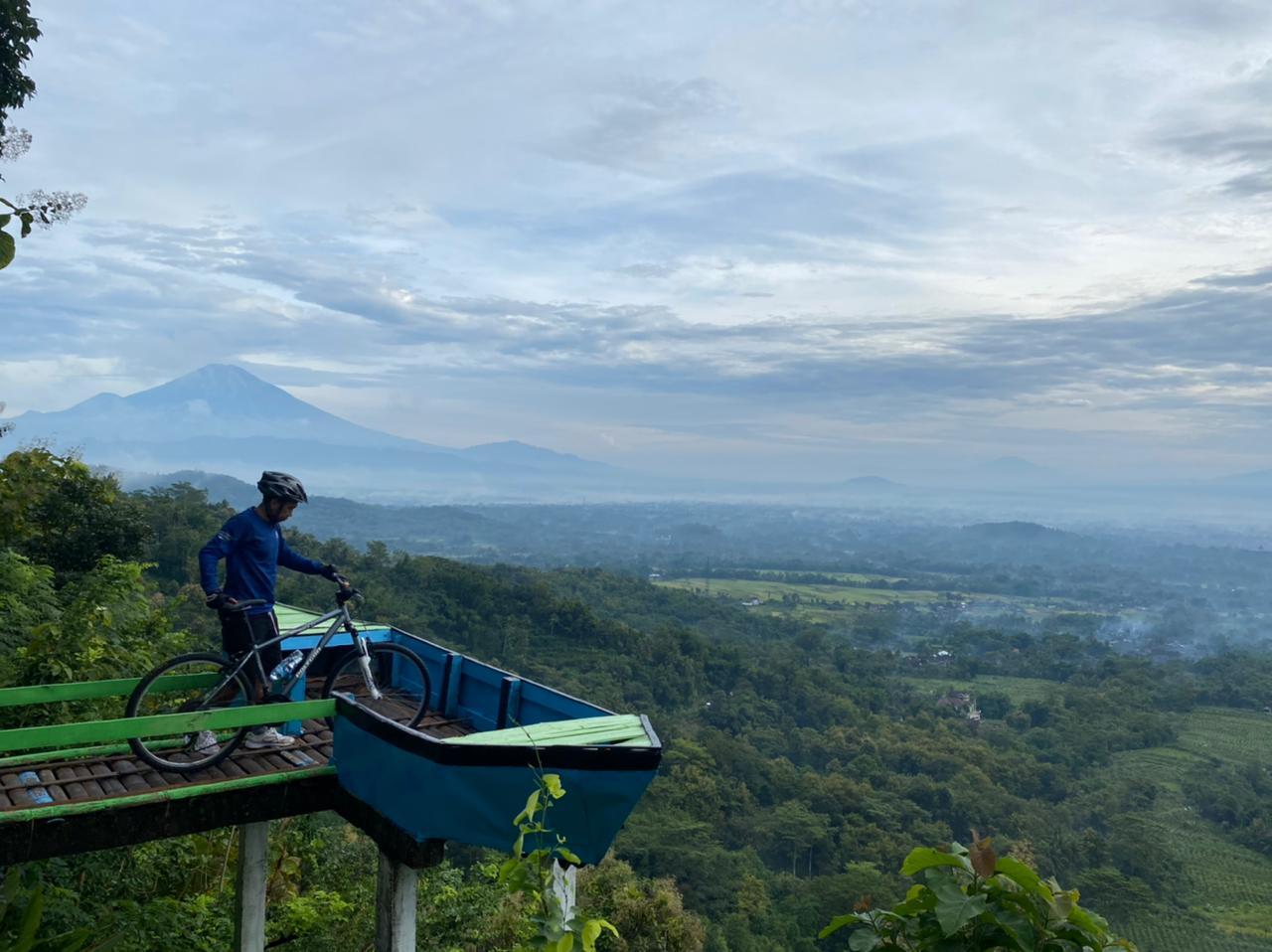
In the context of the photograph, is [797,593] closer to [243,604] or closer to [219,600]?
[243,604]

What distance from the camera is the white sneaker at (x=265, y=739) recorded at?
17.8 feet

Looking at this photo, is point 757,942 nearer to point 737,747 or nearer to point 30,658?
point 737,747

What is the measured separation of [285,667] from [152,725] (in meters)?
1.25

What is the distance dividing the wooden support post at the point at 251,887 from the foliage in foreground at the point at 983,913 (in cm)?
522

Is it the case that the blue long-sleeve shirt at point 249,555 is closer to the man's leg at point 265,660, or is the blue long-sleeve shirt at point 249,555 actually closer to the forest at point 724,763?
the man's leg at point 265,660

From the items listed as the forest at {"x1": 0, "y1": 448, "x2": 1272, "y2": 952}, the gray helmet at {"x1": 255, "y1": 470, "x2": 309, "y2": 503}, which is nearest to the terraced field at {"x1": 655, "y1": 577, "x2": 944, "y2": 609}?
the forest at {"x1": 0, "y1": 448, "x2": 1272, "y2": 952}

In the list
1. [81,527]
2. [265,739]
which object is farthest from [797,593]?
[265,739]

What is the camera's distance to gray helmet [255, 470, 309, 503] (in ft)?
17.7

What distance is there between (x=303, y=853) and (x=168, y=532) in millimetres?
25573

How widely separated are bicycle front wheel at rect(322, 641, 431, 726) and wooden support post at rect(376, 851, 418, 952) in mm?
1189

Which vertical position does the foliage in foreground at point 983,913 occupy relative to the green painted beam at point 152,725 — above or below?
above

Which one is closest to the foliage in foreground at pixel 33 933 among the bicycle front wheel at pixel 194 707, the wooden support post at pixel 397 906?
the bicycle front wheel at pixel 194 707

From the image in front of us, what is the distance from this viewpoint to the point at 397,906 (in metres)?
4.67

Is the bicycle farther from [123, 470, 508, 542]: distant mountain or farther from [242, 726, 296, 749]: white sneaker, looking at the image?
[123, 470, 508, 542]: distant mountain
